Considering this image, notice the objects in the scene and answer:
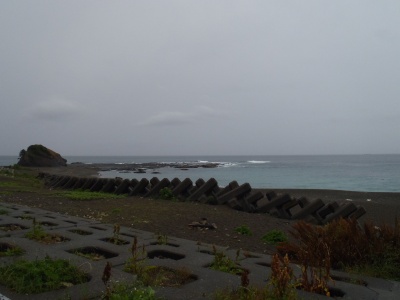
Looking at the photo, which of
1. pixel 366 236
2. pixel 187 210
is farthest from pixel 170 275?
pixel 187 210

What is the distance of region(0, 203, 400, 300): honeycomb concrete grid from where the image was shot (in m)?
3.21

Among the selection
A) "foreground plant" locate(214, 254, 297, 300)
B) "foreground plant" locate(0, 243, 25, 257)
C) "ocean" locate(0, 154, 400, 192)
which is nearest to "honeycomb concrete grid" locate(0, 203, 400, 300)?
"foreground plant" locate(0, 243, 25, 257)

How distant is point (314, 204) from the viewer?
1009 cm

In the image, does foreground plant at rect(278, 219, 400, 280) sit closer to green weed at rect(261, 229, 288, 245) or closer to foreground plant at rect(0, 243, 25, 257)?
green weed at rect(261, 229, 288, 245)

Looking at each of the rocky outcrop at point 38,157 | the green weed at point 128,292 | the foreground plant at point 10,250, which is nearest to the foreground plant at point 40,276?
the green weed at point 128,292

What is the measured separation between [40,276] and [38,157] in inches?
2296

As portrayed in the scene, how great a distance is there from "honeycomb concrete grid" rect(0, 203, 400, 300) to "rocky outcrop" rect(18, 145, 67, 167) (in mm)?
54374

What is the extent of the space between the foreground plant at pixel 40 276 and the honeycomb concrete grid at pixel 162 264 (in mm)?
90

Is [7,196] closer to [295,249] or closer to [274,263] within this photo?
[295,249]

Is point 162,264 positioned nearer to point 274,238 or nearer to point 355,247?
point 355,247

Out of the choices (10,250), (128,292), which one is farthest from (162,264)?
(10,250)

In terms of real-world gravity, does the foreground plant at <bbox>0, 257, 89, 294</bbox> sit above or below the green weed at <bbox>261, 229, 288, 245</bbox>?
above

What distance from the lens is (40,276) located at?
10.9ft

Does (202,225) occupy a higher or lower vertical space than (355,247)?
lower
